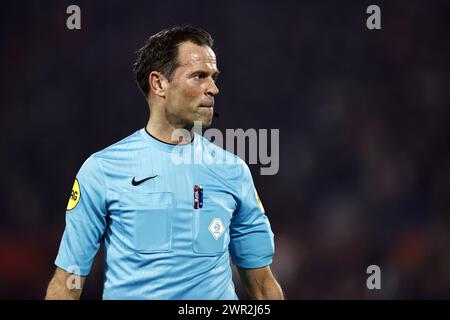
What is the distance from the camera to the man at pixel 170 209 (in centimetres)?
301

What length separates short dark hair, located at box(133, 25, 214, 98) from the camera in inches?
128

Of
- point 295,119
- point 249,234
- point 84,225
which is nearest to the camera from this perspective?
point 84,225

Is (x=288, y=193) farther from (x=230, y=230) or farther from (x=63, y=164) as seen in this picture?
(x=230, y=230)

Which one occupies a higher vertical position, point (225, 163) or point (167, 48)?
point (167, 48)

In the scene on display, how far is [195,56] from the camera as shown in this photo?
3215 millimetres

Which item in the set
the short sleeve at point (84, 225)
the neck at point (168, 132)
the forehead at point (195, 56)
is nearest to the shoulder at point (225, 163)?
the neck at point (168, 132)

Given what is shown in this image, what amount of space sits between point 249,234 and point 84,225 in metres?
0.76

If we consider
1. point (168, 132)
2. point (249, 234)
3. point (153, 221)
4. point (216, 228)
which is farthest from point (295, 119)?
point (153, 221)

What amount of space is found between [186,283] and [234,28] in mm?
4469

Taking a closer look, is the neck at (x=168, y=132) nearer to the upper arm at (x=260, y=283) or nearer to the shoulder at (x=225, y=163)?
the shoulder at (x=225, y=163)

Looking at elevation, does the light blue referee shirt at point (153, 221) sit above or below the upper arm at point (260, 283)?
above

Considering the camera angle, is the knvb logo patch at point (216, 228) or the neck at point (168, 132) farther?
the neck at point (168, 132)

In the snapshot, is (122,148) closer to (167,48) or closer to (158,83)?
(158,83)
